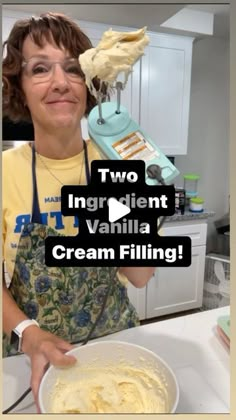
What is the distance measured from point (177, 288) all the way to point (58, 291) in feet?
1.15

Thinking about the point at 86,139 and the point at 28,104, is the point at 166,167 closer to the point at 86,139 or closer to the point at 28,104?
the point at 86,139

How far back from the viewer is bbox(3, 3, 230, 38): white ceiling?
0.86 m

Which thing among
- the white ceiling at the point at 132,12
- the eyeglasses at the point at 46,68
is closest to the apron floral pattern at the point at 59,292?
the eyeglasses at the point at 46,68

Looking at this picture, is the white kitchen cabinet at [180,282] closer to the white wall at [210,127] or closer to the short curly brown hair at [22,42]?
the white wall at [210,127]

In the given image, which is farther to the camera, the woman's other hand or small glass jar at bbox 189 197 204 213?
small glass jar at bbox 189 197 204 213

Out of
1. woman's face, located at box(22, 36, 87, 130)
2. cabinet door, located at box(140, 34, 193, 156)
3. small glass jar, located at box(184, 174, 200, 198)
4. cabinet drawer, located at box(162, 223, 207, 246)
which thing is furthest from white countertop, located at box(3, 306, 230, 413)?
woman's face, located at box(22, 36, 87, 130)

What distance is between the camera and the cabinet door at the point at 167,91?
90 centimetres

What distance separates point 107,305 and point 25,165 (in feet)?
1.51

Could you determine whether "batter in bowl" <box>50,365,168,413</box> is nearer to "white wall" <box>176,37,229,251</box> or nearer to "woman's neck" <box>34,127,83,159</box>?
"white wall" <box>176,37,229,251</box>

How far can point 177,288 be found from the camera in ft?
3.19

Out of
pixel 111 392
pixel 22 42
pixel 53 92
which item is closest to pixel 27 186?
pixel 53 92

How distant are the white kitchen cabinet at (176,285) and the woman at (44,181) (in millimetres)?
59

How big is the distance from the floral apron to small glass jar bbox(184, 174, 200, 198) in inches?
10.9

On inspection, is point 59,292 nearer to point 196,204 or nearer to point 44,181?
point 44,181
